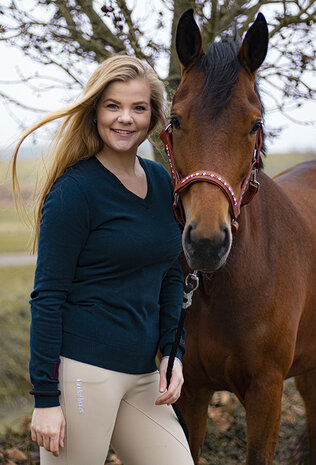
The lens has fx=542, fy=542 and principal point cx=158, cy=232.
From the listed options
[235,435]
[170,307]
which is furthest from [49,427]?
[235,435]

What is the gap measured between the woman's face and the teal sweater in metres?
0.10

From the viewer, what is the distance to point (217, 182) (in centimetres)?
183

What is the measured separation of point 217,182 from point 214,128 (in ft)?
0.73

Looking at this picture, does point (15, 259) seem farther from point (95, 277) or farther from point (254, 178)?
point (95, 277)

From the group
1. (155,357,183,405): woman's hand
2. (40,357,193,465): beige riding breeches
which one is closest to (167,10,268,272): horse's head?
(155,357,183,405): woman's hand

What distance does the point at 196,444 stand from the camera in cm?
284

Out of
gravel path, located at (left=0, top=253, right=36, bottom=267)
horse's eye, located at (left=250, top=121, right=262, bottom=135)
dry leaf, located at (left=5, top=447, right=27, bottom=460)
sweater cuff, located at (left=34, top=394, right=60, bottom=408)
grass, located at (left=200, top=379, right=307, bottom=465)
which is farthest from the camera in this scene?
gravel path, located at (left=0, top=253, right=36, bottom=267)

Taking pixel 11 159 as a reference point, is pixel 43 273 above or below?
below

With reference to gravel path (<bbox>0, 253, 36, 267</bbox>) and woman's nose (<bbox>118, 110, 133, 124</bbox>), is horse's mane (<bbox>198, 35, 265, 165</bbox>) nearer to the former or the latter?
woman's nose (<bbox>118, 110, 133, 124</bbox>)

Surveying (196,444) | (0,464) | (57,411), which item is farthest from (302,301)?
(0,464)

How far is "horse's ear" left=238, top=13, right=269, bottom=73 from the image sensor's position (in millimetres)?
2068

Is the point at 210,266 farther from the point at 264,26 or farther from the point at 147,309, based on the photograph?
the point at 264,26

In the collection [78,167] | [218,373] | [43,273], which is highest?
[78,167]

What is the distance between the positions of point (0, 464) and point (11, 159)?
2.43m
